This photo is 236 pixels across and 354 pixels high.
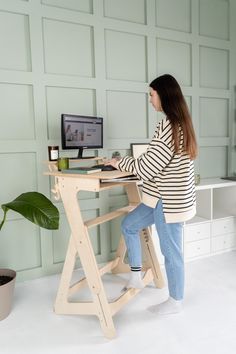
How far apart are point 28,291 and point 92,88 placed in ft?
5.96

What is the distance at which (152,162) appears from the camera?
1.90m

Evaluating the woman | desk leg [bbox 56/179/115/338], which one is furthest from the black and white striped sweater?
desk leg [bbox 56/179/115/338]

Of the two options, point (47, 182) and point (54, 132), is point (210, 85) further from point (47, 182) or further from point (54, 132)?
point (47, 182)

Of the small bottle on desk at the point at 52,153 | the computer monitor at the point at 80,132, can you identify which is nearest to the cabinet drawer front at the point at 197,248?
the computer monitor at the point at 80,132

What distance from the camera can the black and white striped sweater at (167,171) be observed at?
1.89 m

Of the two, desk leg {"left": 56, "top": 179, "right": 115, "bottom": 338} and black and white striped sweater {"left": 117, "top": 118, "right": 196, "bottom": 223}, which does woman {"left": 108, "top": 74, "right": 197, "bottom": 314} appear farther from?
desk leg {"left": 56, "top": 179, "right": 115, "bottom": 338}

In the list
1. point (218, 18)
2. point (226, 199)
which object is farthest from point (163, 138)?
point (218, 18)

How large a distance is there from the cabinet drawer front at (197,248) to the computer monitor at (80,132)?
1319 millimetres

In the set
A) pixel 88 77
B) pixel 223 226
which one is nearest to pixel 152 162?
pixel 88 77

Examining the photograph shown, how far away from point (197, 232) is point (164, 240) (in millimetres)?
1177

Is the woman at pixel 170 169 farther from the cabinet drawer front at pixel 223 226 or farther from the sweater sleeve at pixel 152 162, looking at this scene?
the cabinet drawer front at pixel 223 226

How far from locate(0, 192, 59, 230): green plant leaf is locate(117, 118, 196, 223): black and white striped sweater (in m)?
0.57

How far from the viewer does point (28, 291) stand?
253 centimetres

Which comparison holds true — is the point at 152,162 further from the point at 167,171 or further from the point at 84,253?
the point at 84,253
